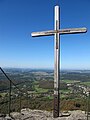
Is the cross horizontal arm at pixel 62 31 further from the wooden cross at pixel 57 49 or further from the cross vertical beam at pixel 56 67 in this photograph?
the cross vertical beam at pixel 56 67

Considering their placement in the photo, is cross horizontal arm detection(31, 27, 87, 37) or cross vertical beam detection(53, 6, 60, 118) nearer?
cross horizontal arm detection(31, 27, 87, 37)

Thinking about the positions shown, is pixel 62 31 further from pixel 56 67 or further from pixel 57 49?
pixel 56 67

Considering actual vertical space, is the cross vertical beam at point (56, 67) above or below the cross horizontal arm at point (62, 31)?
below

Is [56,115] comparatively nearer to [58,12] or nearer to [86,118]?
[86,118]

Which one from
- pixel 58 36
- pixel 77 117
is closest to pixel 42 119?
pixel 77 117

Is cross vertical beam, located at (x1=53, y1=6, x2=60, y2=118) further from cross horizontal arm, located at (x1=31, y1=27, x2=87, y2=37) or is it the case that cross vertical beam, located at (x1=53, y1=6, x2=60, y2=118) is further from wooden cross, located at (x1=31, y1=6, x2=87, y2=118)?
cross horizontal arm, located at (x1=31, y1=27, x2=87, y2=37)

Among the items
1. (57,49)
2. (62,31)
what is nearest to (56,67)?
(57,49)

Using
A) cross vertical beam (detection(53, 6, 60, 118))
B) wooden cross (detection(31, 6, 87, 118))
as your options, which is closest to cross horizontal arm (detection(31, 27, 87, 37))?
wooden cross (detection(31, 6, 87, 118))

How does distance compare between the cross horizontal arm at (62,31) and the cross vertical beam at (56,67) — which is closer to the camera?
the cross horizontal arm at (62,31)

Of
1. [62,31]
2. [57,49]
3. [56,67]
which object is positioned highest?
[62,31]

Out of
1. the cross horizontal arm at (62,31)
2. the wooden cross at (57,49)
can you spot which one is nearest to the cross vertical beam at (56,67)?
the wooden cross at (57,49)

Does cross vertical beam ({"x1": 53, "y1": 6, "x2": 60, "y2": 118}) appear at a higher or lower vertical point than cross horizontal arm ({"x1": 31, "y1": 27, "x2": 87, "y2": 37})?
lower
